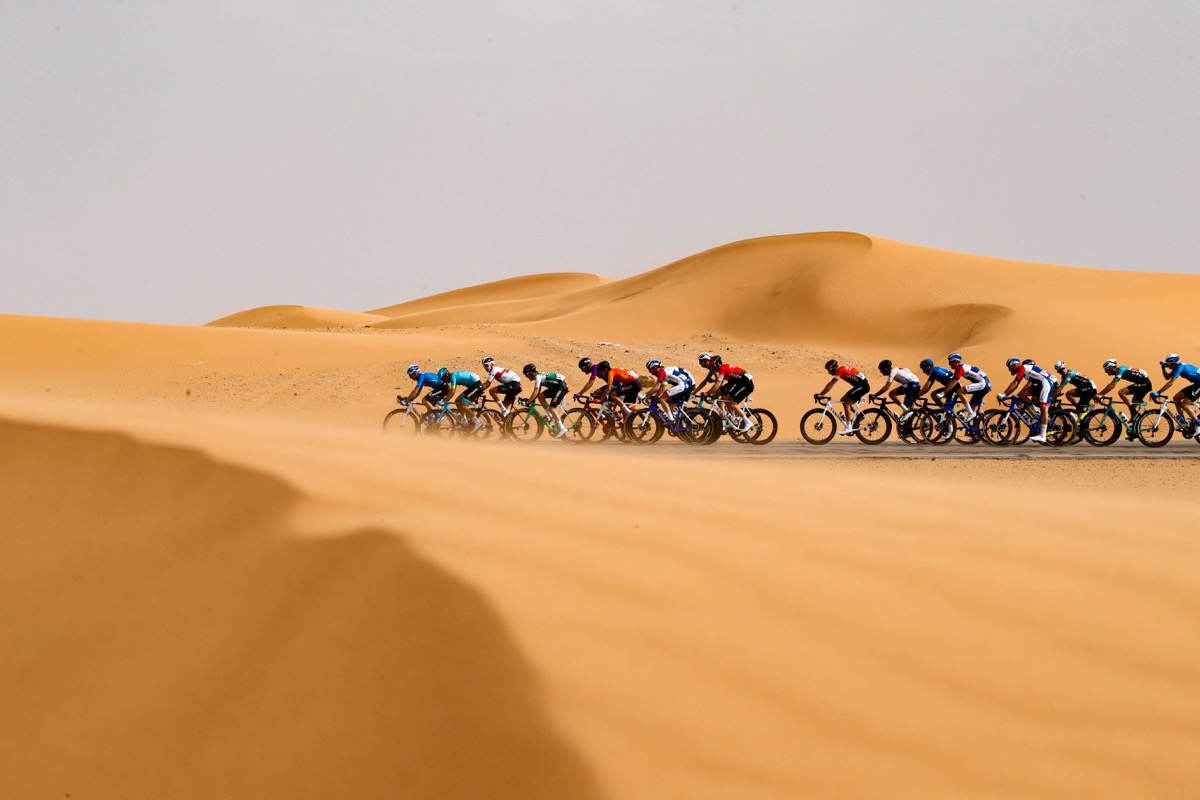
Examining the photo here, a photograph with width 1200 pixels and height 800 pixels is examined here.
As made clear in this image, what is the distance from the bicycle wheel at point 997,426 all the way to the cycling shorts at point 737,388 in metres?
4.71

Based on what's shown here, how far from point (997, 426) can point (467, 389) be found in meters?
9.91

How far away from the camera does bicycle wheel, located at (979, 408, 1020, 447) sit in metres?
21.2

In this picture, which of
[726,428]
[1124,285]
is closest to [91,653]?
[726,428]

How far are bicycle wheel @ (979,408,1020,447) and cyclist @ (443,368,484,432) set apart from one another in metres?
9.44

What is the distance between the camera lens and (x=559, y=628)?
4188 mm

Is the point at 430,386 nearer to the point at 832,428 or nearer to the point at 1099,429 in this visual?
the point at 832,428

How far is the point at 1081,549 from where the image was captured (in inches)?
225

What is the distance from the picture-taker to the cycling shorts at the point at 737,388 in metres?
20.2

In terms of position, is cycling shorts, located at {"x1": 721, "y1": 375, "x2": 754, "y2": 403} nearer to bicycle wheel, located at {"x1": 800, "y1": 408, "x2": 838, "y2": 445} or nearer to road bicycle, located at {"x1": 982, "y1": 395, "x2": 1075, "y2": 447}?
bicycle wheel, located at {"x1": 800, "y1": 408, "x2": 838, "y2": 445}

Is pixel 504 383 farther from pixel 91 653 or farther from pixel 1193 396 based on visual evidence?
pixel 91 653

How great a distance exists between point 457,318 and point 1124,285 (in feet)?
186

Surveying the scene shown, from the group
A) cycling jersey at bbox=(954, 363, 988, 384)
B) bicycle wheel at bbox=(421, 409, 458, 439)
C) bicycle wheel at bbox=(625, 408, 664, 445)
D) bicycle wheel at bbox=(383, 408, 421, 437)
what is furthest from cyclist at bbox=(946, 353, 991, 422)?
bicycle wheel at bbox=(383, 408, 421, 437)

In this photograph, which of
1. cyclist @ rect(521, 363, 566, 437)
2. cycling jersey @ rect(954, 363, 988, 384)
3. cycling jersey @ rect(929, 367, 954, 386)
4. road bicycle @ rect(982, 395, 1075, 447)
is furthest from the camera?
road bicycle @ rect(982, 395, 1075, 447)

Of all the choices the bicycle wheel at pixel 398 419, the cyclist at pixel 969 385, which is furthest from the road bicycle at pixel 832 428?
the bicycle wheel at pixel 398 419
